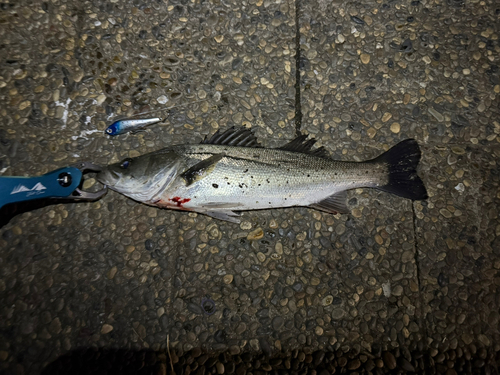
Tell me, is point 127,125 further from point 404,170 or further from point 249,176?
point 404,170

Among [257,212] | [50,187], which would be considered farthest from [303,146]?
[50,187]

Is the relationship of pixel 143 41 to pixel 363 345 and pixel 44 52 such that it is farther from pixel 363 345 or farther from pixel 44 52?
pixel 363 345

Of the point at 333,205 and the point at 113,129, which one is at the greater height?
the point at 113,129

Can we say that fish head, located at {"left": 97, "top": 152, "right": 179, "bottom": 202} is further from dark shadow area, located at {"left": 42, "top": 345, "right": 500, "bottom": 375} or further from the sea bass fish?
dark shadow area, located at {"left": 42, "top": 345, "right": 500, "bottom": 375}

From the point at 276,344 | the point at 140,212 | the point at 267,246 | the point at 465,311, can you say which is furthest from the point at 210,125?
the point at 465,311

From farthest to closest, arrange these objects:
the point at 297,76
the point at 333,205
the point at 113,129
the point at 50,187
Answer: the point at 297,76 → the point at 113,129 → the point at 333,205 → the point at 50,187

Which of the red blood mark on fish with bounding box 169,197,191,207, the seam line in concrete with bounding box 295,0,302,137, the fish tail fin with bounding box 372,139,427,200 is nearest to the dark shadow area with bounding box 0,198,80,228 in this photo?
the red blood mark on fish with bounding box 169,197,191,207
